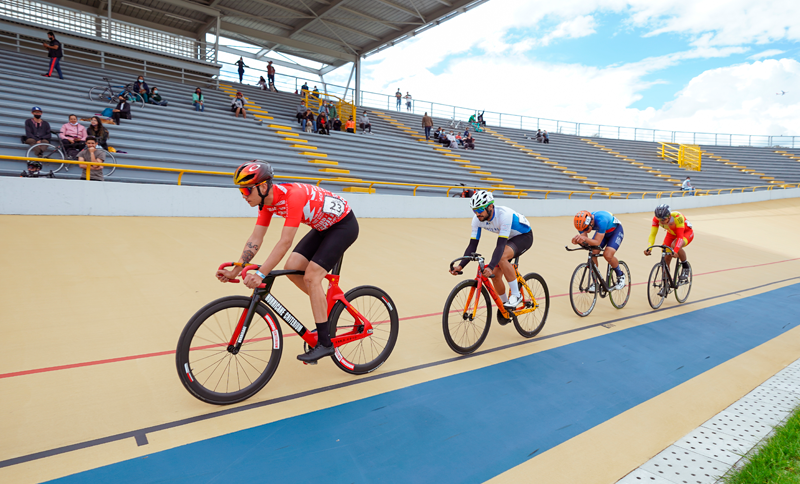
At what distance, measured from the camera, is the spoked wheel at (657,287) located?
6152 mm

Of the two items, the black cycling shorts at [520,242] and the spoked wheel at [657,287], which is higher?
the black cycling shorts at [520,242]

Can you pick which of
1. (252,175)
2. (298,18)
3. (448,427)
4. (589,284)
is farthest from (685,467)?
(298,18)

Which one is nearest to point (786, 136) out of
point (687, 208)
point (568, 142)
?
point (568, 142)

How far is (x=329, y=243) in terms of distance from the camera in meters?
3.05

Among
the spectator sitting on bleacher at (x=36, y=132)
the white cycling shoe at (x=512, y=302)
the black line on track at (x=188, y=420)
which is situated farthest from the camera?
the spectator sitting on bleacher at (x=36, y=132)

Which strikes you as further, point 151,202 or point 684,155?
point 684,155

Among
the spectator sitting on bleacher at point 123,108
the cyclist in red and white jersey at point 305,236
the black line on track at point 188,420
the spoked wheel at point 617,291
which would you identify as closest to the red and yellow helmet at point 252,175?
the cyclist in red and white jersey at point 305,236

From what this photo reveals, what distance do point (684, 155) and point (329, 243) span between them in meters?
34.1

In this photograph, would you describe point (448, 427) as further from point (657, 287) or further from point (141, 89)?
point (141, 89)

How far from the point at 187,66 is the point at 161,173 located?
954cm

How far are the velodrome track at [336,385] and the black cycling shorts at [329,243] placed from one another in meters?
0.94

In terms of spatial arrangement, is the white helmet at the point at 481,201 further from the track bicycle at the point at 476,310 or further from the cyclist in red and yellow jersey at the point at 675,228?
the cyclist in red and yellow jersey at the point at 675,228

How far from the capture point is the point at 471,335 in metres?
4.15

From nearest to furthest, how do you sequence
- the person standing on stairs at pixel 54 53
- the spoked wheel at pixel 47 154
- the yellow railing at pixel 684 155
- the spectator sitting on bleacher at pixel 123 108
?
the spoked wheel at pixel 47 154
the spectator sitting on bleacher at pixel 123 108
the person standing on stairs at pixel 54 53
the yellow railing at pixel 684 155
